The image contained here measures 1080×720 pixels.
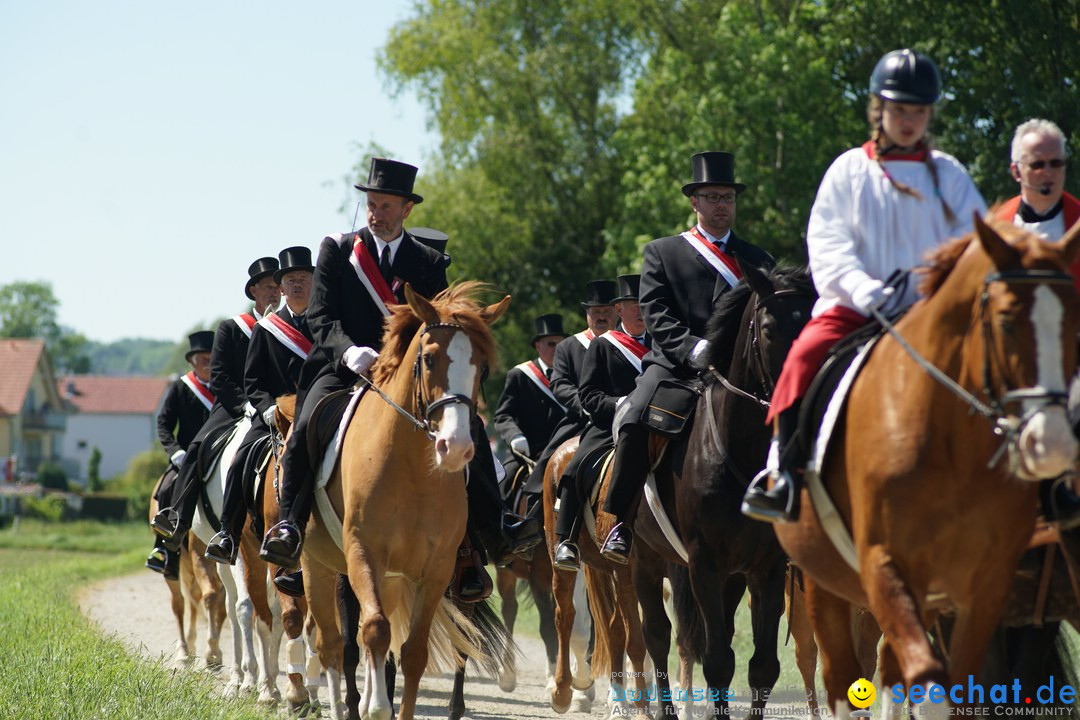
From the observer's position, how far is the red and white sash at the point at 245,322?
13.0 meters

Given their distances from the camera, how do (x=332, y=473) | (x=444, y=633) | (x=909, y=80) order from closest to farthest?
(x=909, y=80)
(x=332, y=473)
(x=444, y=633)

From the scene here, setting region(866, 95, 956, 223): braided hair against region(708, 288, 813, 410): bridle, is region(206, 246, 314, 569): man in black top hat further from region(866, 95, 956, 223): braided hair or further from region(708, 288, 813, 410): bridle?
region(866, 95, 956, 223): braided hair

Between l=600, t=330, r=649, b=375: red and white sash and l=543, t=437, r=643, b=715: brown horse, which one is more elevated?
l=600, t=330, r=649, b=375: red and white sash

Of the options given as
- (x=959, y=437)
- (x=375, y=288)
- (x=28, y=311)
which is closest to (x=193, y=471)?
(x=375, y=288)

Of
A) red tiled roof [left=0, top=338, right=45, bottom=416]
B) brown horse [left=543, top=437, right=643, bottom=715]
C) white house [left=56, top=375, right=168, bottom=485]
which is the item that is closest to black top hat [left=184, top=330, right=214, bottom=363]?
brown horse [left=543, top=437, right=643, bottom=715]

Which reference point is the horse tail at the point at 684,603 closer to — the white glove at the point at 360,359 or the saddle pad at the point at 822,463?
the white glove at the point at 360,359

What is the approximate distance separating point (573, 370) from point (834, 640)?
7.47 m

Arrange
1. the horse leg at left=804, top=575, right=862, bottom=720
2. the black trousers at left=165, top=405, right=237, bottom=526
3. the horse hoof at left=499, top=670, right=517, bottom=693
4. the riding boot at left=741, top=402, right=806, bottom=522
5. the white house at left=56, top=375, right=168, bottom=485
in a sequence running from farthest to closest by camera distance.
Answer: the white house at left=56, top=375, right=168, bottom=485 < the black trousers at left=165, top=405, right=237, bottom=526 < the horse hoof at left=499, top=670, right=517, bottom=693 < the horse leg at left=804, top=575, right=862, bottom=720 < the riding boot at left=741, top=402, right=806, bottom=522

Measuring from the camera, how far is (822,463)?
6.07 metres

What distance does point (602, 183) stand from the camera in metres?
38.2

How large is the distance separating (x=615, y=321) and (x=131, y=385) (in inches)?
4942

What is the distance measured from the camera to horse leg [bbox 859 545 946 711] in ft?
17.1

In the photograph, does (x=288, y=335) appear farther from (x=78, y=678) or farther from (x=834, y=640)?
(x=834, y=640)

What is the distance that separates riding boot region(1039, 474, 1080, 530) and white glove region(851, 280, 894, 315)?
1.04 m
